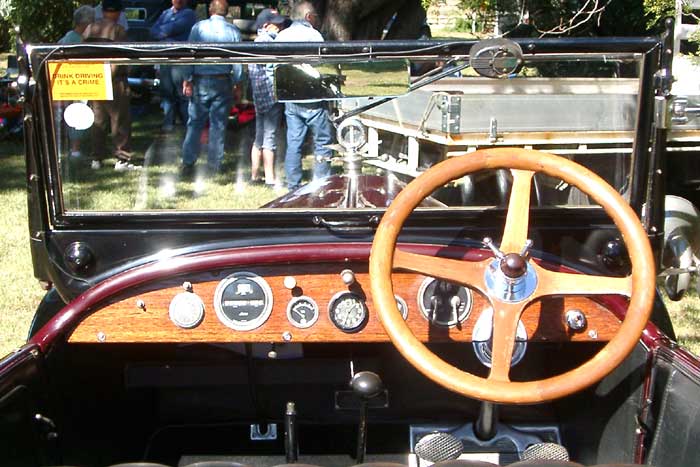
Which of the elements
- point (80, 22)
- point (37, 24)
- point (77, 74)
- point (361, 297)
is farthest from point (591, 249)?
point (37, 24)

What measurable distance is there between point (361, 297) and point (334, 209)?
0.29 meters

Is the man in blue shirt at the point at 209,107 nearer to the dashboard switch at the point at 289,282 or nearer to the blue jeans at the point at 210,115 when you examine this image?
the blue jeans at the point at 210,115

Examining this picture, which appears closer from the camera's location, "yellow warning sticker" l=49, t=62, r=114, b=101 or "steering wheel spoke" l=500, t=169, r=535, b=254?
"steering wheel spoke" l=500, t=169, r=535, b=254

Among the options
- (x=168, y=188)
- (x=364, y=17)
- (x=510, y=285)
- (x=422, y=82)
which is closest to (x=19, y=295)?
(x=168, y=188)

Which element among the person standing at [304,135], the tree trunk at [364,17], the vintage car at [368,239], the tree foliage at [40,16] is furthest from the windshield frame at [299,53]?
the tree foliage at [40,16]

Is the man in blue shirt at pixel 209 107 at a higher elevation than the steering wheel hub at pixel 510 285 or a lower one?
higher

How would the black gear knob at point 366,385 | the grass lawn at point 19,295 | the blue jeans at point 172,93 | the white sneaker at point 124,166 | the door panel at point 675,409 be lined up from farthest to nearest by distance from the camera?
the grass lawn at point 19,295
the white sneaker at point 124,166
the blue jeans at point 172,93
the black gear knob at point 366,385
the door panel at point 675,409

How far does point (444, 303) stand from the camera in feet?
8.07

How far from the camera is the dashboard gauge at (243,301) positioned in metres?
2.48

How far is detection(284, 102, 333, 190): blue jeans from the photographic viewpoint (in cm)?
263

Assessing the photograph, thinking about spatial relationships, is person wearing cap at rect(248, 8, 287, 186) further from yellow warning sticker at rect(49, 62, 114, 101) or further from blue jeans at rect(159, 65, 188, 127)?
yellow warning sticker at rect(49, 62, 114, 101)

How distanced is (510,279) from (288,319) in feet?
2.16

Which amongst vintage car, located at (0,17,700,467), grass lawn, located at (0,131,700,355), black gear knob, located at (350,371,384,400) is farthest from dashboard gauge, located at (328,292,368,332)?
grass lawn, located at (0,131,700,355)

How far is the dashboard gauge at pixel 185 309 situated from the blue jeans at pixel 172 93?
528mm
